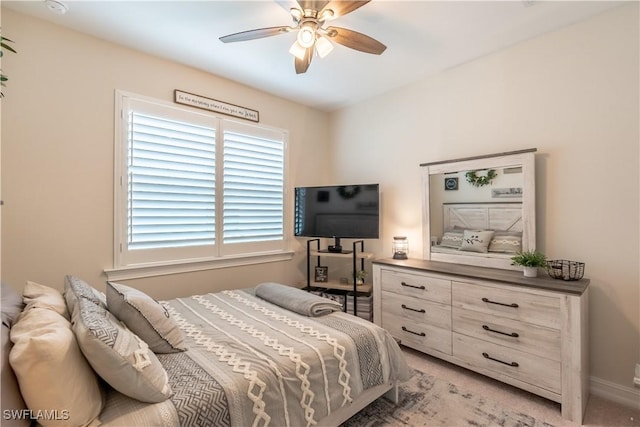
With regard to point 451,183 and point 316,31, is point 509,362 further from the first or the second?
point 316,31

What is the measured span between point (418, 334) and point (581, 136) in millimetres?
2016

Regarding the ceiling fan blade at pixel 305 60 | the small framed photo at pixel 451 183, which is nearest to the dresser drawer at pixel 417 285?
the small framed photo at pixel 451 183

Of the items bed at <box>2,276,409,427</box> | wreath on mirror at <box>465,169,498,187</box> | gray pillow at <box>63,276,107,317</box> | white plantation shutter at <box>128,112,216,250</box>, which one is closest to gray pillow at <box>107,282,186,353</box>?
bed at <box>2,276,409,427</box>

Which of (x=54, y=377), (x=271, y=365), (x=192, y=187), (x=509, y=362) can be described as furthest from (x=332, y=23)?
(x=509, y=362)

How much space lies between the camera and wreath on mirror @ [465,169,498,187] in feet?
8.66

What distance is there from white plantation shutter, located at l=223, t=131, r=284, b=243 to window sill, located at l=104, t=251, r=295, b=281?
0.65 ft

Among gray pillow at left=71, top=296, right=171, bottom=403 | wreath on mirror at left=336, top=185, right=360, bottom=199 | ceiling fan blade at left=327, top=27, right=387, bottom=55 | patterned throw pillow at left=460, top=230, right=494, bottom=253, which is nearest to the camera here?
gray pillow at left=71, top=296, right=171, bottom=403

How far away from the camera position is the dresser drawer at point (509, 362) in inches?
78.2

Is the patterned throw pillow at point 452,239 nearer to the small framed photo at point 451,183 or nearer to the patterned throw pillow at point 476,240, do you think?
the patterned throw pillow at point 476,240

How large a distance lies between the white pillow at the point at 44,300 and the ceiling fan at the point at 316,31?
5.85 feet

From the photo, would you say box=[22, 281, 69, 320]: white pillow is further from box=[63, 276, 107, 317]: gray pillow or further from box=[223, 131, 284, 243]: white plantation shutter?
box=[223, 131, 284, 243]: white plantation shutter

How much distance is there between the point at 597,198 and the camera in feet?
7.14

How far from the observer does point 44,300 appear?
1536mm

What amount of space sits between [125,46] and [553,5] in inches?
131
